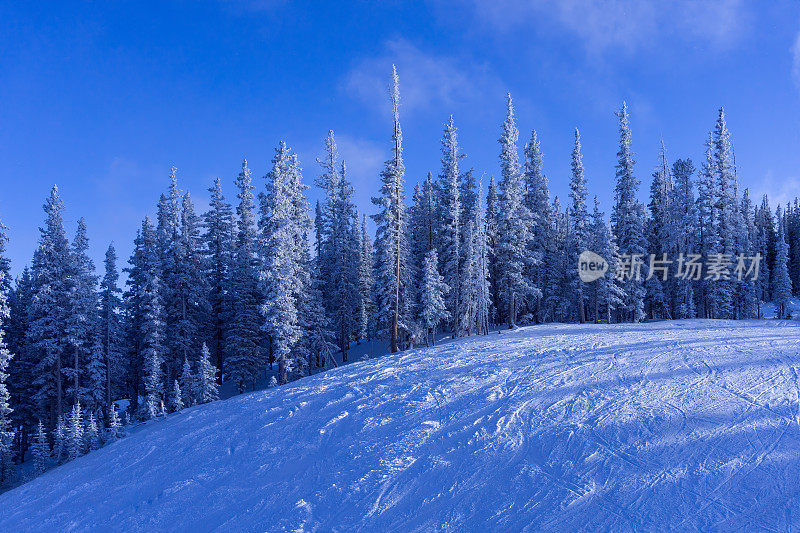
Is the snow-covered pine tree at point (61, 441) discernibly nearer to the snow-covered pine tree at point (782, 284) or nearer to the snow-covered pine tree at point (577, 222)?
the snow-covered pine tree at point (577, 222)

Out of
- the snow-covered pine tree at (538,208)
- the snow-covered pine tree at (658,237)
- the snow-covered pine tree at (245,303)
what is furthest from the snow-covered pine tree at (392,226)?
the snow-covered pine tree at (658,237)

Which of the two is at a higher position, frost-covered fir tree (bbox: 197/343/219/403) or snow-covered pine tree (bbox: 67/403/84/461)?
frost-covered fir tree (bbox: 197/343/219/403)

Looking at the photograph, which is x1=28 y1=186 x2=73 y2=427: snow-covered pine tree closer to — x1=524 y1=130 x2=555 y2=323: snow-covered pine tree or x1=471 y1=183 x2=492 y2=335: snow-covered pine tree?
x1=471 y1=183 x2=492 y2=335: snow-covered pine tree

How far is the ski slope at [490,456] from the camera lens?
780 cm

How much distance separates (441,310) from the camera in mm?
35250

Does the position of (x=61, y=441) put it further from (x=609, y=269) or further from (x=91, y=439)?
(x=609, y=269)

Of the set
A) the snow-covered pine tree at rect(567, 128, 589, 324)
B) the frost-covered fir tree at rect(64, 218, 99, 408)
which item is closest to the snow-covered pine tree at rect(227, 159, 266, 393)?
the frost-covered fir tree at rect(64, 218, 99, 408)

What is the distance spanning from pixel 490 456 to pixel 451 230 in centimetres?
2958

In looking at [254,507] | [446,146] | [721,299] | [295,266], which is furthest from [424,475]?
[721,299]

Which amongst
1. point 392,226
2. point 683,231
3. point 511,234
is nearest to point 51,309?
point 392,226

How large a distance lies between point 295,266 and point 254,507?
76.6ft

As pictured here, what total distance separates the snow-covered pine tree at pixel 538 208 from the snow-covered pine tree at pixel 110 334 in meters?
38.7

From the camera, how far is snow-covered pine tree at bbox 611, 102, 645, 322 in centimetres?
4269

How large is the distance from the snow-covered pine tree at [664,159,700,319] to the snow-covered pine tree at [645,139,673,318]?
2.28ft
